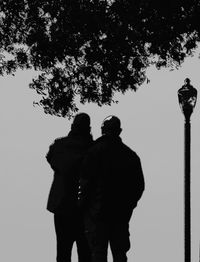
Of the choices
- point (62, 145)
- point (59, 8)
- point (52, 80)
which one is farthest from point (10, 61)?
point (62, 145)

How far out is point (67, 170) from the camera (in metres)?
11.3

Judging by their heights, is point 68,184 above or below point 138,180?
above

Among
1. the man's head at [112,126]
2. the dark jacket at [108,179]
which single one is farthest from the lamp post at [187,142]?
the man's head at [112,126]

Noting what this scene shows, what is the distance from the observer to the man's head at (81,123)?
36.3ft

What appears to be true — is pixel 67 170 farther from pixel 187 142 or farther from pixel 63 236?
pixel 187 142

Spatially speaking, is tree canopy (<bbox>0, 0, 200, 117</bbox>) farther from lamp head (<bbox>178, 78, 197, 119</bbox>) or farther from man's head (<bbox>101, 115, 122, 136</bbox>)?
man's head (<bbox>101, 115, 122, 136</bbox>)

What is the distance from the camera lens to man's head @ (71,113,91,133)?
1108 centimetres

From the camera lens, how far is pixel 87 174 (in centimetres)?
1042

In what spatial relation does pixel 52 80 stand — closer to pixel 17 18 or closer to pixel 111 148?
pixel 17 18

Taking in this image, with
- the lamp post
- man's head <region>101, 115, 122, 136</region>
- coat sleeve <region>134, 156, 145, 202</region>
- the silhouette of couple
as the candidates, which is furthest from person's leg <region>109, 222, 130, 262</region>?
the lamp post

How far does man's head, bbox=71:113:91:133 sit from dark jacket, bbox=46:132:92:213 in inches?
4.2

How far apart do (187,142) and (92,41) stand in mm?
3610

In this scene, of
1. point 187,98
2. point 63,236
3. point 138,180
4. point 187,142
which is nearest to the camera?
point 138,180

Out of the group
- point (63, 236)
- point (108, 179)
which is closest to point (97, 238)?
point (108, 179)
